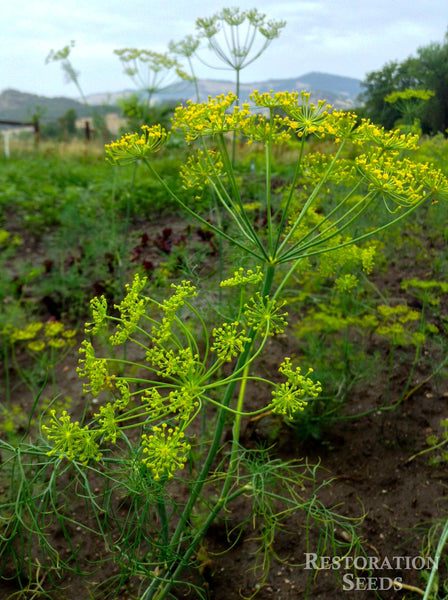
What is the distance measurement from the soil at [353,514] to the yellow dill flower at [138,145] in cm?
140

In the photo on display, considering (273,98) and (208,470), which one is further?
(208,470)

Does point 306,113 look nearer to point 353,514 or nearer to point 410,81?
point 353,514

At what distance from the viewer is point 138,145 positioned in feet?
5.03

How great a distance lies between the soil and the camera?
2268 millimetres

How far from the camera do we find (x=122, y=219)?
608cm

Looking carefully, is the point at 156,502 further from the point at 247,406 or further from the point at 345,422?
the point at 345,422

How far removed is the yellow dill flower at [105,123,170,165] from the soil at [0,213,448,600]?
4.60 ft

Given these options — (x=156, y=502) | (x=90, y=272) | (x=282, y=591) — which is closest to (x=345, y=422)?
(x=282, y=591)

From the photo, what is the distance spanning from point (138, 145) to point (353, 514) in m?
2.07

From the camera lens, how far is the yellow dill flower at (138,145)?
58.8 inches

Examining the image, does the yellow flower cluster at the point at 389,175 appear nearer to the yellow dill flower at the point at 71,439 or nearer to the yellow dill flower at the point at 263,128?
the yellow dill flower at the point at 263,128

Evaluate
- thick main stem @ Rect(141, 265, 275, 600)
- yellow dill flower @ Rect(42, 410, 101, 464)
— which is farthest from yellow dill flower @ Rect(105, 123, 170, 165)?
yellow dill flower @ Rect(42, 410, 101, 464)

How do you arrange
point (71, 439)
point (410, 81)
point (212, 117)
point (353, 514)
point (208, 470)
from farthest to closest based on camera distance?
point (410, 81)
point (353, 514)
point (208, 470)
point (212, 117)
point (71, 439)

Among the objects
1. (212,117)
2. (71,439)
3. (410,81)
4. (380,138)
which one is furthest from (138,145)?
(410,81)
